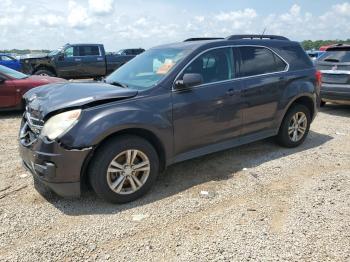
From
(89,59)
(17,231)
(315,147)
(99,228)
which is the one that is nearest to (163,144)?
(99,228)

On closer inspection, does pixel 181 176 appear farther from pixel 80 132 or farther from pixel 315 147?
pixel 315 147

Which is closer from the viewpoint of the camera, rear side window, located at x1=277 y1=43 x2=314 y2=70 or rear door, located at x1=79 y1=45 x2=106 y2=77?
rear side window, located at x1=277 y1=43 x2=314 y2=70

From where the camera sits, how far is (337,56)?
860 centimetres

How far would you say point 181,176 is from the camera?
458 centimetres

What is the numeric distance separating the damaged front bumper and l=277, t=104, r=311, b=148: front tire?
3.36 meters

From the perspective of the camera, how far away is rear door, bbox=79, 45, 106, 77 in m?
16.4

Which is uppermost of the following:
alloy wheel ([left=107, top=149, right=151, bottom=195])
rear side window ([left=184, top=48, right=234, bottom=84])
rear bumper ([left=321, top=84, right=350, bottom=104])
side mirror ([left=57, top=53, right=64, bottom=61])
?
side mirror ([left=57, top=53, right=64, bottom=61])

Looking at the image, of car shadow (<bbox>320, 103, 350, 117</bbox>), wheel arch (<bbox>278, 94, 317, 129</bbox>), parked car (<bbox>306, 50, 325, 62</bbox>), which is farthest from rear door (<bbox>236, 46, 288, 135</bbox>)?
parked car (<bbox>306, 50, 325, 62</bbox>)

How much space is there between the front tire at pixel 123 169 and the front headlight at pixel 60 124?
402 millimetres

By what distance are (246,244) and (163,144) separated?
4.86ft

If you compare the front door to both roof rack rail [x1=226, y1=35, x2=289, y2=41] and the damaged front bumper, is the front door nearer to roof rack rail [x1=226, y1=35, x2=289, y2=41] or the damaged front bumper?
roof rack rail [x1=226, y1=35, x2=289, y2=41]

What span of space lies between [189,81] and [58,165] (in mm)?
1723

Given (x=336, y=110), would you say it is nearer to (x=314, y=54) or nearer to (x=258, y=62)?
(x=258, y=62)

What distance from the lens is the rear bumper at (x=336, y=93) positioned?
8000 mm
